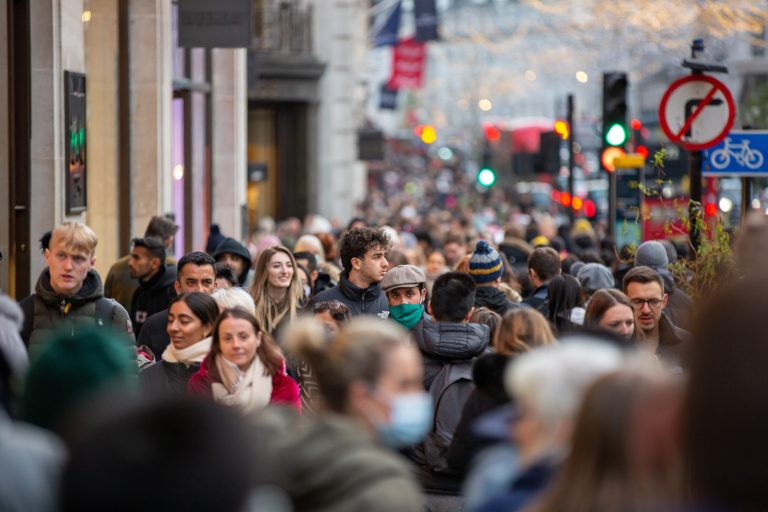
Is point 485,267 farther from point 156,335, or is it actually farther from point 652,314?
point 156,335

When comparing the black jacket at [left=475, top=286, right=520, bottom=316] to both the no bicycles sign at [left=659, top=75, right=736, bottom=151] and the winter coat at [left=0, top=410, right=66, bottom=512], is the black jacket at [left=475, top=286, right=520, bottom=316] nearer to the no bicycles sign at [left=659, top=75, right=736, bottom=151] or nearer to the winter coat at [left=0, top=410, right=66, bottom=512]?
the no bicycles sign at [left=659, top=75, right=736, bottom=151]

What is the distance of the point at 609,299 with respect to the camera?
8.73m

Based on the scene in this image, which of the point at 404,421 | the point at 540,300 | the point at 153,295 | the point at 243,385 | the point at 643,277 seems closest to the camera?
the point at 404,421

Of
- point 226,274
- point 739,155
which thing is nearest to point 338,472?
point 226,274

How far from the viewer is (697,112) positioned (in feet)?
43.0

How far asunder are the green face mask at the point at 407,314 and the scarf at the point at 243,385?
2.28 metres

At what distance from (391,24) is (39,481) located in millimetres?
34346

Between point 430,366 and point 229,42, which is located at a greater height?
point 229,42

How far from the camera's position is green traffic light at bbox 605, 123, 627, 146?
21.6 meters

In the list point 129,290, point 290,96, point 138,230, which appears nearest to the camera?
point 129,290

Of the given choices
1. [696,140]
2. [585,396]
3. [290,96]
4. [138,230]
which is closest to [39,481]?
[585,396]

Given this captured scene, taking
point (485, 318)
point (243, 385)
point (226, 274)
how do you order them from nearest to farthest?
point (243, 385)
point (485, 318)
point (226, 274)

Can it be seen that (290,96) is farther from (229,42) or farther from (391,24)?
(229,42)

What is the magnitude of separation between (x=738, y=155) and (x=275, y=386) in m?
7.49
